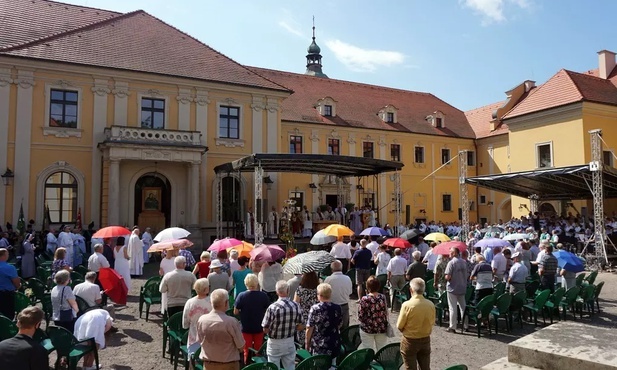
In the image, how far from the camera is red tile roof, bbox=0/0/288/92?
21.7 meters

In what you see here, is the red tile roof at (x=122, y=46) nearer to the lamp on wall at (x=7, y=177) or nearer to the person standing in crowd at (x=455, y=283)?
the lamp on wall at (x=7, y=177)

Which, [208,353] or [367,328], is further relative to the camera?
[367,328]

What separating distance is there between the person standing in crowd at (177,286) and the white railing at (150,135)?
15.1m

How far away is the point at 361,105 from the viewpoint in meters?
35.4

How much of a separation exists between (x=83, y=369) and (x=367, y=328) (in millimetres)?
4001

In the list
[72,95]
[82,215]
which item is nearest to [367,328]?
[82,215]

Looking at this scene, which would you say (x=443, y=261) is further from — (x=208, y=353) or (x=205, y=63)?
(x=205, y=63)

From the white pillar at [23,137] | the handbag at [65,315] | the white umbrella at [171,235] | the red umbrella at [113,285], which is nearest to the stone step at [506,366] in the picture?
the handbag at [65,315]

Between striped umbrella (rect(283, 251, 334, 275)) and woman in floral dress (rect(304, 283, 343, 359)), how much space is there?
1.47 m

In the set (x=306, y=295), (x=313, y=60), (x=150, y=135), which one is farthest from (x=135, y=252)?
(x=313, y=60)

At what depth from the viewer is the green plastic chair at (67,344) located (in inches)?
236

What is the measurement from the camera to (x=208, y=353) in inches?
192

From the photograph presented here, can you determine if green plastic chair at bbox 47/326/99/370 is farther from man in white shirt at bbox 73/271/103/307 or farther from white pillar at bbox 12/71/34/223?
white pillar at bbox 12/71/34/223

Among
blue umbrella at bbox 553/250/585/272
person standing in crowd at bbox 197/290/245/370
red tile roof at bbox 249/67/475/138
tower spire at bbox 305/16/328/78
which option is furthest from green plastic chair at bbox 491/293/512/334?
tower spire at bbox 305/16/328/78
